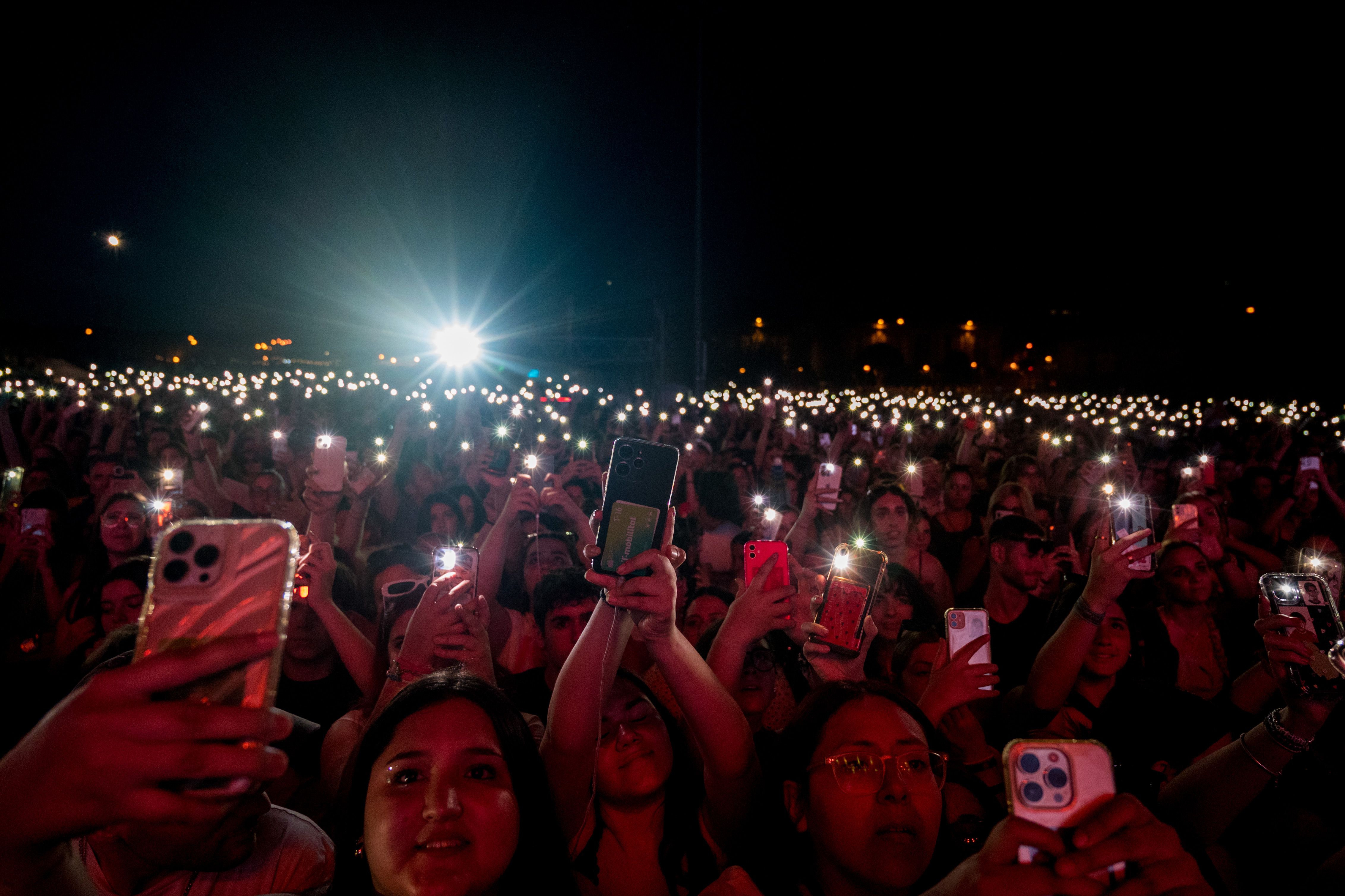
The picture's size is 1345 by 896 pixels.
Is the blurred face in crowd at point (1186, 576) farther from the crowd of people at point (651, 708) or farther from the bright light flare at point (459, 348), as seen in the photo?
the bright light flare at point (459, 348)

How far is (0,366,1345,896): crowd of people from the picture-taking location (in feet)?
3.64

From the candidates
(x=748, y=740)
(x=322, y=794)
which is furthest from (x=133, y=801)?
(x=322, y=794)

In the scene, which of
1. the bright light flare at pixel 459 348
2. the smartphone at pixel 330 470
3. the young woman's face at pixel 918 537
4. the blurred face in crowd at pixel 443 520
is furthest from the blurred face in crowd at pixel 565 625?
the bright light flare at pixel 459 348

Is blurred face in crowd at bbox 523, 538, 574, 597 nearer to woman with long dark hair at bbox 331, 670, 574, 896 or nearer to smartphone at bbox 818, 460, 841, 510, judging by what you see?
smartphone at bbox 818, 460, 841, 510

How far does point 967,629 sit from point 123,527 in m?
5.28

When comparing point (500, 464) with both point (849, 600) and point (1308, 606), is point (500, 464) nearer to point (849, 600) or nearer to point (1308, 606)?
point (849, 600)

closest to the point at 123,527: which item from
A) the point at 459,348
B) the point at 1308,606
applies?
the point at 1308,606

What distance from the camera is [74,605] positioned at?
438 cm

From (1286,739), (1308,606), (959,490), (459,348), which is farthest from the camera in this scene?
(459,348)

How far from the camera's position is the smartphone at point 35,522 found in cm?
471

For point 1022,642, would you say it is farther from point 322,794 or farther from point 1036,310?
point 1036,310

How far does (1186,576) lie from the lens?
4.20 m

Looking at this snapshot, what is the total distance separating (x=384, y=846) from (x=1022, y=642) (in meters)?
3.91

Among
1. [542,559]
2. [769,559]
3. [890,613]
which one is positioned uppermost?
[769,559]
